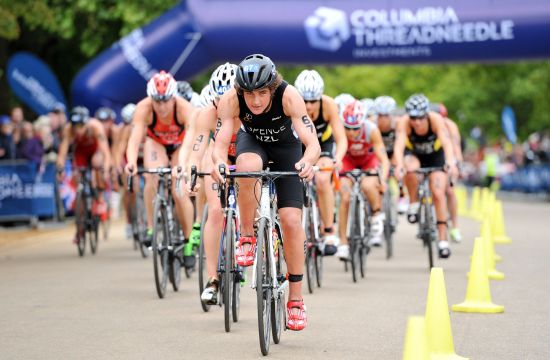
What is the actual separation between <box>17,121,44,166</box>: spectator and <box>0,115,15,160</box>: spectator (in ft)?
0.46

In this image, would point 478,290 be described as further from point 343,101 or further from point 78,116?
point 78,116

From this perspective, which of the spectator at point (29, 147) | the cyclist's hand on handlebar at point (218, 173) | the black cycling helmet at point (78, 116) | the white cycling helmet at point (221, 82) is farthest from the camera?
the spectator at point (29, 147)

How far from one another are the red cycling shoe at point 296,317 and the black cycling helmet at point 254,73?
5.03 ft

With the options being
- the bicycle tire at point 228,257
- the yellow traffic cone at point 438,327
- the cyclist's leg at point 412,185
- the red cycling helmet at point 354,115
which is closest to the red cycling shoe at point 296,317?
the bicycle tire at point 228,257

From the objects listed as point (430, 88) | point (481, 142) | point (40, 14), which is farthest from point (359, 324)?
point (430, 88)

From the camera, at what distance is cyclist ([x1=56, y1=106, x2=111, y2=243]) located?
17.7 m

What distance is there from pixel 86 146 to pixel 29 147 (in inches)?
189

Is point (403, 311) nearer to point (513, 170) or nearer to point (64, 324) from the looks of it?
point (64, 324)

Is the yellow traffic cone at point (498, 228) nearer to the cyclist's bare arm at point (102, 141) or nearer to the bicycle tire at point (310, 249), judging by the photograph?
the cyclist's bare arm at point (102, 141)

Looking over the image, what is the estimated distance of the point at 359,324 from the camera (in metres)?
10.3

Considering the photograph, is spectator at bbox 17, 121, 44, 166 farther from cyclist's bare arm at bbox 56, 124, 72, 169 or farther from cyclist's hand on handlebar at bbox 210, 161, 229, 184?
cyclist's hand on handlebar at bbox 210, 161, 229, 184

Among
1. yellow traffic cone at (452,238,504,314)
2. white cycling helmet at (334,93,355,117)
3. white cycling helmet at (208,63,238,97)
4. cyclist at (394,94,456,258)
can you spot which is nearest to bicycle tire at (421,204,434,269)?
cyclist at (394,94,456,258)

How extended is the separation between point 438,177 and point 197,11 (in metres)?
10.2

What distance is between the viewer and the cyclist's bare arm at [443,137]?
49.3 ft
